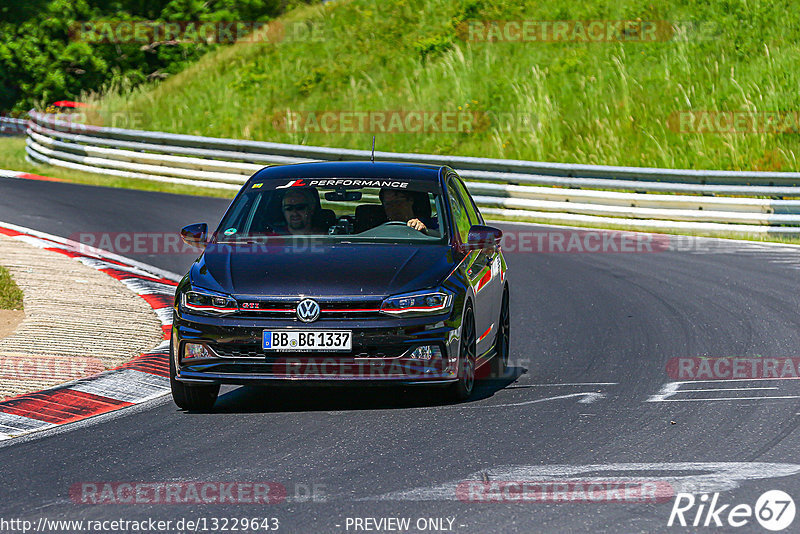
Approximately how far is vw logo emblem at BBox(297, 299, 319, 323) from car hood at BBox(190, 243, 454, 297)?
8cm

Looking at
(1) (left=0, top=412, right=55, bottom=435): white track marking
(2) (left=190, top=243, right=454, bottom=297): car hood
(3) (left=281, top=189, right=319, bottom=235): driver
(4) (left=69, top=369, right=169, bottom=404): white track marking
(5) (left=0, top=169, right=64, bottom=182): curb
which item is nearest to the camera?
(1) (left=0, top=412, right=55, bottom=435): white track marking

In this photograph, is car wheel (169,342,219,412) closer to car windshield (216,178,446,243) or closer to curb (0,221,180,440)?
curb (0,221,180,440)

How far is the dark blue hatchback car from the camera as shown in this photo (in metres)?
7.51

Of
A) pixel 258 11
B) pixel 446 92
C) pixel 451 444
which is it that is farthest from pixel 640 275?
pixel 258 11

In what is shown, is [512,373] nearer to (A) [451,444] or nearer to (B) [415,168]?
(B) [415,168]

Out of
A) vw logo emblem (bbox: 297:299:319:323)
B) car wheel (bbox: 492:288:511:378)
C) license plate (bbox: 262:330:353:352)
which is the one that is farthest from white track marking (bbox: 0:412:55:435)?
car wheel (bbox: 492:288:511:378)

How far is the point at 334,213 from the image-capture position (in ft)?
29.8

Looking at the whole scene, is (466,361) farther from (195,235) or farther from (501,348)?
(195,235)

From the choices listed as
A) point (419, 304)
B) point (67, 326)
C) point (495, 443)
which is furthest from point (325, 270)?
point (67, 326)

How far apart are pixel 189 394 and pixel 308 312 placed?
3.45ft

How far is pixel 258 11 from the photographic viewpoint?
4769cm

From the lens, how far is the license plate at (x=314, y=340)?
7.46 metres

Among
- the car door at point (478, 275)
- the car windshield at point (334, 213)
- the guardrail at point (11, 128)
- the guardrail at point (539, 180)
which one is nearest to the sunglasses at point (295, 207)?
the car windshield at point (334, 213)

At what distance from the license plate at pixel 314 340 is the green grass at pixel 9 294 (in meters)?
4.70
